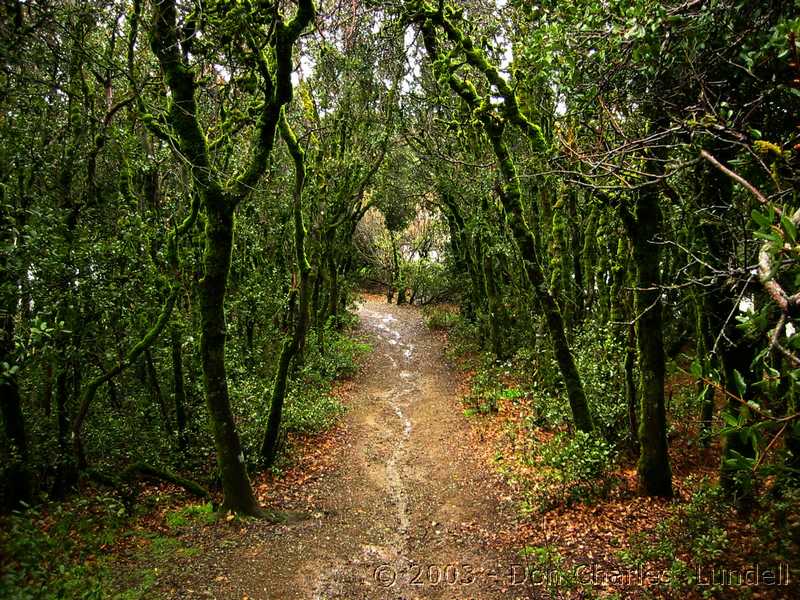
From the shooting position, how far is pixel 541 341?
12.6 meters

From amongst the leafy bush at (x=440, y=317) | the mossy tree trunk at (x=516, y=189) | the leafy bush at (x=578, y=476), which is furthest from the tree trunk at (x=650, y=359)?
the leafy bush at (x=440, y=317)

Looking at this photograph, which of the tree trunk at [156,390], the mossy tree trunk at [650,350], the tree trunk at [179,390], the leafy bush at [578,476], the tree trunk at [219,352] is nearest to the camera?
the mossy tree trunk at [650,350]

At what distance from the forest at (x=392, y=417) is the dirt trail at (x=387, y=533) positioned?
0.06m

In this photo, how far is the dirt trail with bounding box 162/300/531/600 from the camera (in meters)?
6.23

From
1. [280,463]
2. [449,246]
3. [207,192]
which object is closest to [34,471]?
[280,463]

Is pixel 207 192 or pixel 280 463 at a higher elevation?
pixel 207 192

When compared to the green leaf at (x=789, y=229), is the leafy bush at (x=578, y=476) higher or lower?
lower

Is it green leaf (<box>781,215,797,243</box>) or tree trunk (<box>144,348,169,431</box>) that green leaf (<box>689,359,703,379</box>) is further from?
tree trunk (<box>144,348,169,431</box>)

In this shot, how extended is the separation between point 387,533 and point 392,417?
6.02 m

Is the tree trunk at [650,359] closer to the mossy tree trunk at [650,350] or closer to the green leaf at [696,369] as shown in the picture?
the mossy tree trunk at [650,350]

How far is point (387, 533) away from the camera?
784 centimetres

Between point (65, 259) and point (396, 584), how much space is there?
6612 millimetres

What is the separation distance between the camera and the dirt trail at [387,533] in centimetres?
623

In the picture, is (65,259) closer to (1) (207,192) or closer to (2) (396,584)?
(1) (207,192)
